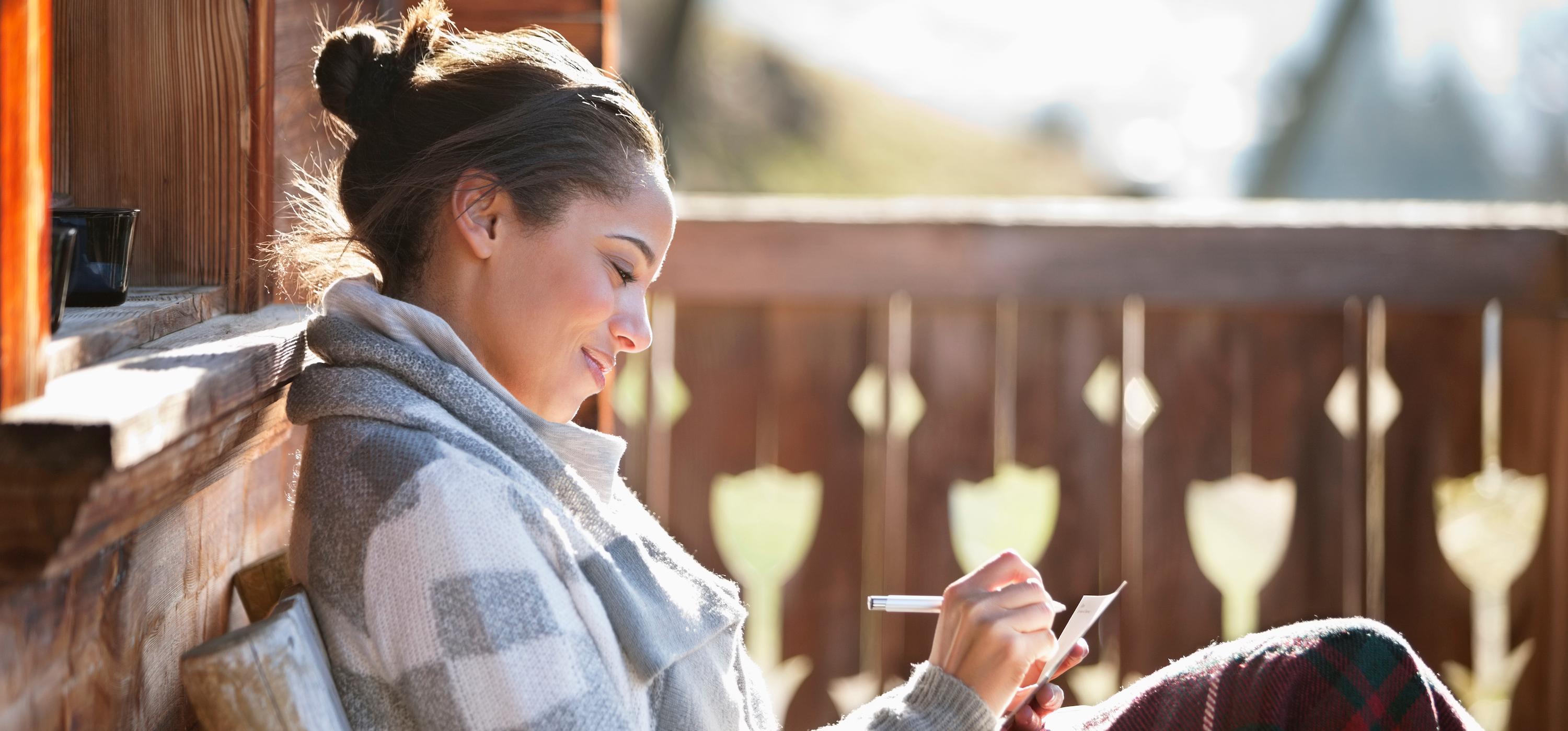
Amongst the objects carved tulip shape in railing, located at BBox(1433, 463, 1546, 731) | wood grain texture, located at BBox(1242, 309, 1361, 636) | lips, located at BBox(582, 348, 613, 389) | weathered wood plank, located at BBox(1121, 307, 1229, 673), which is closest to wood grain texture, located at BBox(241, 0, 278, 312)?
lips, located at BBox(582, 348, 613, 389)

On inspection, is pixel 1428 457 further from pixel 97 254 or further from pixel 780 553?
pixel 97 254

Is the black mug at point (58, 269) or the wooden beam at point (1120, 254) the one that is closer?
the black mug at point (58, 269)

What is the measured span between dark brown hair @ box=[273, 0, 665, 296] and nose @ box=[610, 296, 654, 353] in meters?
0.11

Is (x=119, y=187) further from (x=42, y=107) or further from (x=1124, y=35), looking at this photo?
(x=1124, y=35)

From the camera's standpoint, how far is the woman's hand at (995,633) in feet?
4.38

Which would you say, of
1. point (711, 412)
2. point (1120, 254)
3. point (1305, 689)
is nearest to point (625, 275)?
point (1305, 689)

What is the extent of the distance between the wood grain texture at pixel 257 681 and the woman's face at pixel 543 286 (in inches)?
17.3

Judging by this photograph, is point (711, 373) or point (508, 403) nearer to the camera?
point (508, 403)

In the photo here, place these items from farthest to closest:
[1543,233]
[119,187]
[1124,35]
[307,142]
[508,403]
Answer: [1124,35] → [1543,233] → [307,142] → [119,187] → [508,403]

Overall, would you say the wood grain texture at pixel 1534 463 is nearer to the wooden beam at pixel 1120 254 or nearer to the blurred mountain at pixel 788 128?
the wooden beam at pixel 1120 254

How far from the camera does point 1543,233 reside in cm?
252

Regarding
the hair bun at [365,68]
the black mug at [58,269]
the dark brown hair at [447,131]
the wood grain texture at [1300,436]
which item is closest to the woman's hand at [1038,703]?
the dark brown hair at [447,131]


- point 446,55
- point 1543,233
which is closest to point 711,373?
point 446,55

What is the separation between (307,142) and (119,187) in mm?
387
